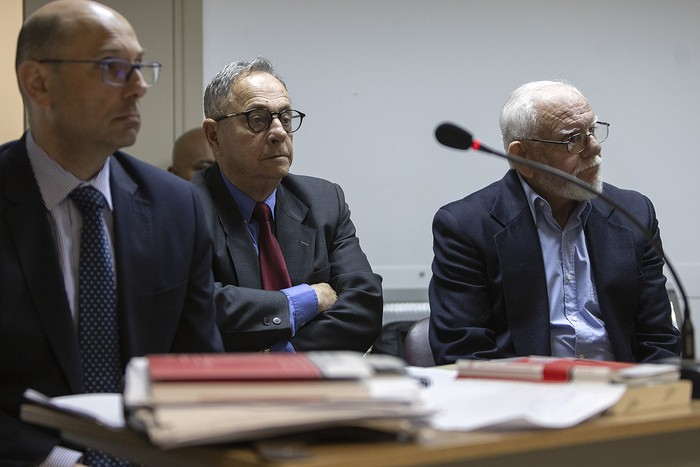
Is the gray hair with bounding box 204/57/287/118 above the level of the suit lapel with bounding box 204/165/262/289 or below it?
above

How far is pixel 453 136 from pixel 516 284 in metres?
1.00

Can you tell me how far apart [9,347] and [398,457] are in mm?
1037

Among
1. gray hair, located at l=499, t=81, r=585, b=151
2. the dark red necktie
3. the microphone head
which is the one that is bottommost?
the dark red necktie

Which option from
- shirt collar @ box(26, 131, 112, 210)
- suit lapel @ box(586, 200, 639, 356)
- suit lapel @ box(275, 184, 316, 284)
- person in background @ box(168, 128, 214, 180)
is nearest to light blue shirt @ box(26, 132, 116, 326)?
shirt collar @ box(26, 131, 112, 210)

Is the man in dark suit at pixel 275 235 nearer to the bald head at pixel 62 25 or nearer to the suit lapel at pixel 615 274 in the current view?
the suit lapel at pixel 615 274

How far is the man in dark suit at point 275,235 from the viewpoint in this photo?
2.51 metres

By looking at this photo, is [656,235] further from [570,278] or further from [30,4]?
[30,4]

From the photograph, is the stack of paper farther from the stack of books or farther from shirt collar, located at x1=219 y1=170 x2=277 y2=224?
shirt collar, located at x1=219 y1=170 x2=277 y2=224

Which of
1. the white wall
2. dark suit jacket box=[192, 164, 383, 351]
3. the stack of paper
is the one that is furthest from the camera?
the white wall

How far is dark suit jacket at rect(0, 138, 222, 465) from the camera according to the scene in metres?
1.79

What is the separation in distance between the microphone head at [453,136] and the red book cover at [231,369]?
2.18ft

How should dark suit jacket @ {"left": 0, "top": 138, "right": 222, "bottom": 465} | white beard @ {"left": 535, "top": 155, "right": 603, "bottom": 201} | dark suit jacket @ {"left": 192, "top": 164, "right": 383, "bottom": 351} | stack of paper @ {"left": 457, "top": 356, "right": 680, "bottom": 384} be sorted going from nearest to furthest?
stack of paper @ {"left": 457, "top": 356, "right": 680, "bottom": 384} < dark suit jacket @ {"left": 0, "top": 138, "right": 222, "bottom": 465} < dark suit jacket @ {"left": 192, "top": 164, "right": 383, "bottom": 351} < white beard @ {"left": 535, "top": 155, "right": 603, "bottom": 201}

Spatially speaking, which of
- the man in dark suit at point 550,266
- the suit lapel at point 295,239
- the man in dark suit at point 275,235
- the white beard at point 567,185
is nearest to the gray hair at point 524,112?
the man in dark suit at point 550,266

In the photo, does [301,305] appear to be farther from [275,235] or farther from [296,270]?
[275,235]
